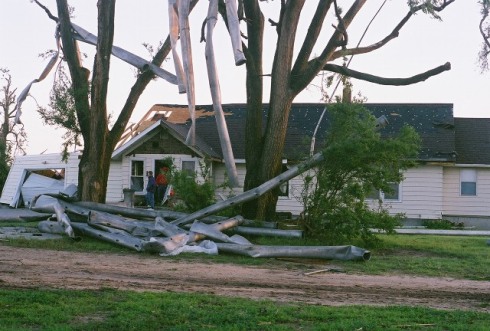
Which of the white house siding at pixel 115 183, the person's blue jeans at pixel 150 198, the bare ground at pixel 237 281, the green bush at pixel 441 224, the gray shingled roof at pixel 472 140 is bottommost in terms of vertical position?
the bare ground at pixel 237 281

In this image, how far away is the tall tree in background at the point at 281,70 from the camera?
20.3 m

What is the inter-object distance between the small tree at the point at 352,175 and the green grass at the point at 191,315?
9.15 metres

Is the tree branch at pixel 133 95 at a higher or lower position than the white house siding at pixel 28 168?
higher

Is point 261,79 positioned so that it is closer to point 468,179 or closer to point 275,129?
point 275,129

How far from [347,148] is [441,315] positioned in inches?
370

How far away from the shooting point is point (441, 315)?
8539 mm

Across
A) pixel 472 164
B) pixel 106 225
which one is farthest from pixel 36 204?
pixel 472 164

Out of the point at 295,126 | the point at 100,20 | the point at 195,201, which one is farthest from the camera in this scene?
the point at 295,126

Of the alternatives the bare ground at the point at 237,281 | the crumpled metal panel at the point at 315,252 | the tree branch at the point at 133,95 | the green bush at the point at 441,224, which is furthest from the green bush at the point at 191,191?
the green bush at the point at 441,224

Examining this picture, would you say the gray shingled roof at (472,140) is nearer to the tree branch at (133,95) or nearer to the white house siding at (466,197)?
the white house siding at (466,197)

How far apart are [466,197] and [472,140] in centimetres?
300

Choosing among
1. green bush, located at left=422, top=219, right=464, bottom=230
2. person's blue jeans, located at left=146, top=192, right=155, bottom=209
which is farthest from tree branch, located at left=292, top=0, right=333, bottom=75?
green bush, located at left=422, top=219, right=464, bottom=230

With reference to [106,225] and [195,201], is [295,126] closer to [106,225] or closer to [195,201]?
[195,201]

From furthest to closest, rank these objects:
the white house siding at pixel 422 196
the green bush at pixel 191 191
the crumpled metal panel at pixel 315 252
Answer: the white house siding at pixel 422 196, the green bush at pixel 191 191, the crumpled metal panel at pixel 315 252
